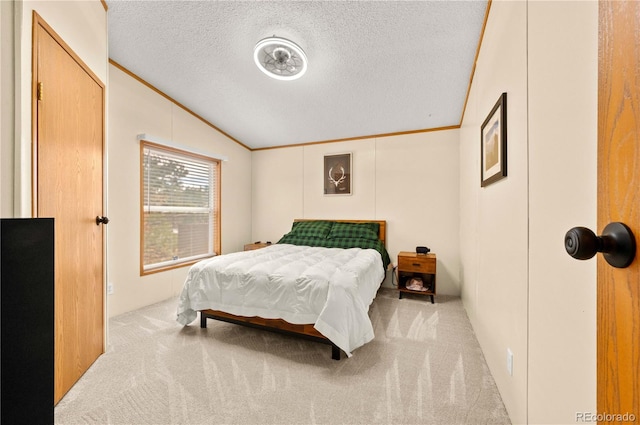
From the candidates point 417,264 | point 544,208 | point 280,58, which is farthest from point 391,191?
point 544,208

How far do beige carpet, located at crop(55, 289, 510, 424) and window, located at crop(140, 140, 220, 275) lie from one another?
1042 mm

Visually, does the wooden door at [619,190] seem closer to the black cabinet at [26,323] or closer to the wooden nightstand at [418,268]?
the black cabinet at [26,323]

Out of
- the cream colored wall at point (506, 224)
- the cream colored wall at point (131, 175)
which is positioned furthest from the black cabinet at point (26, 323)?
the cream colored wall at point (131, 175)

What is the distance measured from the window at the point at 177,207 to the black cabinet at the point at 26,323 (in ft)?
8.37

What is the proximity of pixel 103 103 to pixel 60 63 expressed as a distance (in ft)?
1.70

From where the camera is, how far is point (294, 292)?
6.42ft

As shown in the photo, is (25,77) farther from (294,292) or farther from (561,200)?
(561,200)

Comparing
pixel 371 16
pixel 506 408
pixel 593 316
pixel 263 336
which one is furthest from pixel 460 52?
pixel 263 336

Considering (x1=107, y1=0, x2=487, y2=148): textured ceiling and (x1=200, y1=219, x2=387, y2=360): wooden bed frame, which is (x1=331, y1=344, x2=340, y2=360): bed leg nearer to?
(x1=200, y1=219, x2=387, y2=360): wooden bed frame

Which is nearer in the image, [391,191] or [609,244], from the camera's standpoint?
[609,244]

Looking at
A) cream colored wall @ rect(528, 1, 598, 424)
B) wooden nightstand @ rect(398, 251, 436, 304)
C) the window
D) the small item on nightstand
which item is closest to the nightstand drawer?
wooden nightstand @ rect(398, 251, 436, 304)

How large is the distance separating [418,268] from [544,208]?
2.29m

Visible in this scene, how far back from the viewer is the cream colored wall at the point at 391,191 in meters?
3.48

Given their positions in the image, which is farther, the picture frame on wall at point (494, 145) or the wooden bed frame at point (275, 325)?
the wooden bed frame at point (275, 325)
